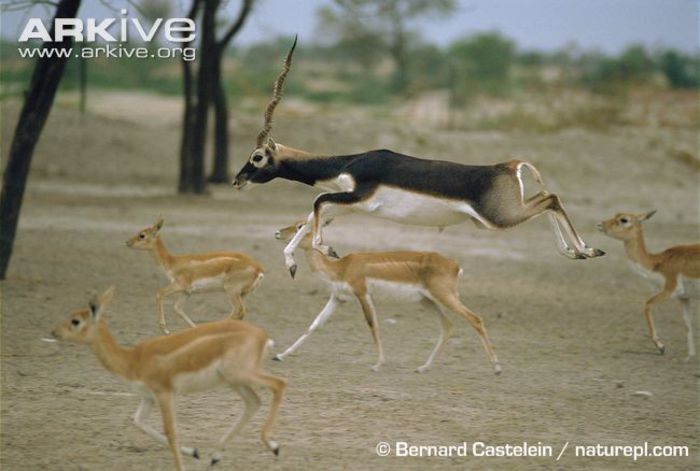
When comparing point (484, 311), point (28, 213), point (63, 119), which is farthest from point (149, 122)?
point (484, 311)

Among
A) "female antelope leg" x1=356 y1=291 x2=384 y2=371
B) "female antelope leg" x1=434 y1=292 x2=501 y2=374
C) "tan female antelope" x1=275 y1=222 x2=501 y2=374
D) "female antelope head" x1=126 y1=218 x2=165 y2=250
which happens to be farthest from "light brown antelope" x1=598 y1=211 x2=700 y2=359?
"female antelope head" x1=126 y1=218 x2=165 y2=250

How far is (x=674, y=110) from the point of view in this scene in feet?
116

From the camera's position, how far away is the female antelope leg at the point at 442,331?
407 inches

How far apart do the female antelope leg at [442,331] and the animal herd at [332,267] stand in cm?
2

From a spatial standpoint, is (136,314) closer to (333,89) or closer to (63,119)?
(63,119)

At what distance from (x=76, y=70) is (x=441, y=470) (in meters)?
38.8

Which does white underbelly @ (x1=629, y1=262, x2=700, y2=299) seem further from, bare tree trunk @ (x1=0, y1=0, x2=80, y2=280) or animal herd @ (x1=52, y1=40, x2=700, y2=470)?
bare tree trunk @ (x1=0, y1=0, x2=80, y2=280)

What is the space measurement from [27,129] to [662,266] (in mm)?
7168

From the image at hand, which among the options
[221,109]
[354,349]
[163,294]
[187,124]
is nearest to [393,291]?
[354,349]

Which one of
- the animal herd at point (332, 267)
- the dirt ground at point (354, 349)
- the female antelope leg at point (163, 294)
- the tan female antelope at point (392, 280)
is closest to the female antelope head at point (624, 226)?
the animal herd at point (332, 267)

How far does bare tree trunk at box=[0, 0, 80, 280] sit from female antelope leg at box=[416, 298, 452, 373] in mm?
5249

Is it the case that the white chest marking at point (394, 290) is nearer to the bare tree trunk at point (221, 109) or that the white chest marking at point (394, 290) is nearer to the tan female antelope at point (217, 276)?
the tan female antelope at point (217, 276)

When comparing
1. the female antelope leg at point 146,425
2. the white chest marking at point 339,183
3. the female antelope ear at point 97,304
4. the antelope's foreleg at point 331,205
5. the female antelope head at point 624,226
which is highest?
the white chest marking at point 339,183

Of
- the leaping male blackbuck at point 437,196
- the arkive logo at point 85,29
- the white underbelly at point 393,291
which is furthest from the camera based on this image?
the arkive logo at point 85,29
